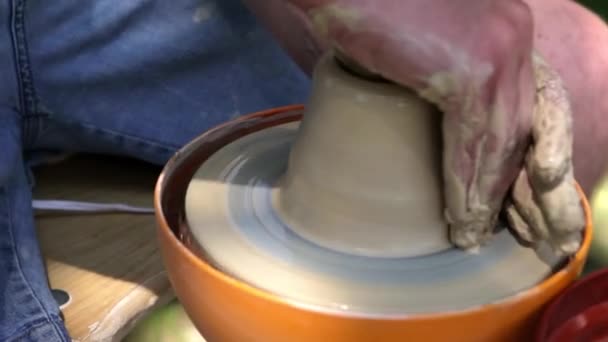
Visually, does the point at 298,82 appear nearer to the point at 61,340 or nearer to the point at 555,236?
the point at 61,340

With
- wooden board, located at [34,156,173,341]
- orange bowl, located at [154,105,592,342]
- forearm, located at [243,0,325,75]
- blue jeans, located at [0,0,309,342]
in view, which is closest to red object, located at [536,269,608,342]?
orange bowl, located at [154,105,592,342]

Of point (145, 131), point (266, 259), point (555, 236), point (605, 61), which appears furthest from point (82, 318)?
point (605, 61)

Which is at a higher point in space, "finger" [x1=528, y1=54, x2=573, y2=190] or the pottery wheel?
"finger" [x1=528, y1=54, x2=573, y2=190]

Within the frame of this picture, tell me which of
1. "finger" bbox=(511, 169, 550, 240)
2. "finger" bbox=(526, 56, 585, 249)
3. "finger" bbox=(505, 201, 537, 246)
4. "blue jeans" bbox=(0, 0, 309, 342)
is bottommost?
"blue jeans" bbox=(0, 0, 309, 342)

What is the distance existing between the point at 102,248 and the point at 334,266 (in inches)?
27.4

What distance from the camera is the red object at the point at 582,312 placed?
30.1 inches

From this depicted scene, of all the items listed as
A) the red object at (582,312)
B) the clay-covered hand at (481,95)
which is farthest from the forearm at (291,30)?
the red object at (582,312)

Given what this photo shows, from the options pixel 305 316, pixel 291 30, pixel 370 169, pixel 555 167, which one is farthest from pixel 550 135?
pixel 291 30

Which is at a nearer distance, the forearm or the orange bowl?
the orange bowl

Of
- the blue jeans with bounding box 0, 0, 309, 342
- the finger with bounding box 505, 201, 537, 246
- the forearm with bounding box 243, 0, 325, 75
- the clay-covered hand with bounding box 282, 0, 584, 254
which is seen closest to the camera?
the clay-covered hand with bounding box 282, 0, 584, 254

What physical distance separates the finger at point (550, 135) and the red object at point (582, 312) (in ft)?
0.39

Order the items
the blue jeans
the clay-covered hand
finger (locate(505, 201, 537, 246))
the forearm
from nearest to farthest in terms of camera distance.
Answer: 1. the clay-covered hand
2. finger (locate(505, 201, 537, 246))
3. the forearm
4. the blue jeans

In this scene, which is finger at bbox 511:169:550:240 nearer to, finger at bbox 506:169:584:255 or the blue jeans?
finger at bbox 506:169:584:255

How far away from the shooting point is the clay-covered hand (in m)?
0.70
